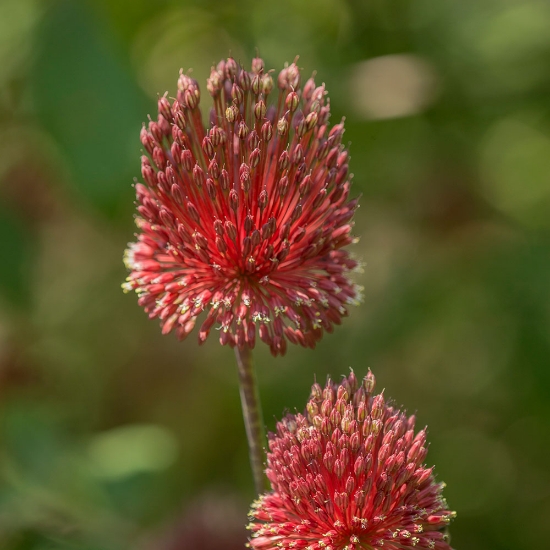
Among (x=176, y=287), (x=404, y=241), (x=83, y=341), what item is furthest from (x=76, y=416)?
(x=176, y=287)

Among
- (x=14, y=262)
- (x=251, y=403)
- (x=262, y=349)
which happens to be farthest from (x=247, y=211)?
(x=262, y=349)

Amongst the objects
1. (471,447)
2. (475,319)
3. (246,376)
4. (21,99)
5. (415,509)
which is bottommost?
(415,509)

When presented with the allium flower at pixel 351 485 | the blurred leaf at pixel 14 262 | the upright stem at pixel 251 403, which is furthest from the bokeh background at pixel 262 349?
the allium flower at pixel 351 485

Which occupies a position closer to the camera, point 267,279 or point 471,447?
point 267,279

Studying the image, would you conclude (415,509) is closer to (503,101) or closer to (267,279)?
(267,279)

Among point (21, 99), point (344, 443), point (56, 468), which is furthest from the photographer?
point (21, 99)

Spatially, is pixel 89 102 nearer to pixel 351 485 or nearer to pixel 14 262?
pixel 14 262
